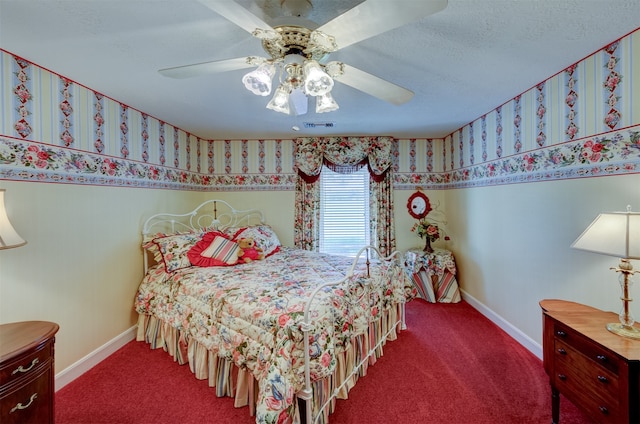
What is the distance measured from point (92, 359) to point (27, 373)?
1.20 meters

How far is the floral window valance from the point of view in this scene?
3914 millimetres

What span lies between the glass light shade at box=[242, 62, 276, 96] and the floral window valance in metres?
2.65

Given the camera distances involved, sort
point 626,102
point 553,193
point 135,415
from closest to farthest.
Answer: point 626,102
point 135,415
point 553,193

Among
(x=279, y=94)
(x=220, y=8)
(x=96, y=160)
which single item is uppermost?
(x=220, y=8)

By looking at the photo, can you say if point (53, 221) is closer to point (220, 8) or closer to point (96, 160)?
point (96, 160)

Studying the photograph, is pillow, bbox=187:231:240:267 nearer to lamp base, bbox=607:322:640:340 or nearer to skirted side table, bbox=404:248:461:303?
skirted side table, bbox=404:248:461:303

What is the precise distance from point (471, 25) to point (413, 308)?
3.06 metres

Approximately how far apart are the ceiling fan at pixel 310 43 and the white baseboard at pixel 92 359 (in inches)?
94.7

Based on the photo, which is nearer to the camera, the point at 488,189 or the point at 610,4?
the point at 610,4

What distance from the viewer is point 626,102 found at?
1.68 m

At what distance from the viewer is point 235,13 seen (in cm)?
100

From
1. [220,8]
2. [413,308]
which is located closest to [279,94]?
[220,8]

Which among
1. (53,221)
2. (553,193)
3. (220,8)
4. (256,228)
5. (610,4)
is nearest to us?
(220,8)

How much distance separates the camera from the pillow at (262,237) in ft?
10.3
